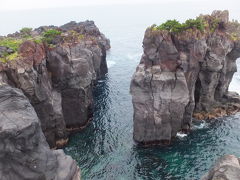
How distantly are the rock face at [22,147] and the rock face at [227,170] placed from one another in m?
17.5

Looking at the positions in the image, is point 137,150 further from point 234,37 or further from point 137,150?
point 234,37

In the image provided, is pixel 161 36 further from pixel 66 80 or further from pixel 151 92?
pixel 66 80

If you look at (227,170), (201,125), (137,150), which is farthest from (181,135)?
(227,170)

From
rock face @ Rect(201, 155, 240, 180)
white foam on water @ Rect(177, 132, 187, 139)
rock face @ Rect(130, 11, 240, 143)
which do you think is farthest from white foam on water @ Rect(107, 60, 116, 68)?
rock face @ Rect(201, 155, 240, 180)

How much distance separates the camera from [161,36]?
166ft

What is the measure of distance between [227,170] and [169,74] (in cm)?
2919

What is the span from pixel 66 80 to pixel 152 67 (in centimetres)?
2045

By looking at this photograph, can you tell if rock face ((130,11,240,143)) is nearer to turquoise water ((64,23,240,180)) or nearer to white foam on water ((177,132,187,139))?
white foam on water ((177,132,187,139))

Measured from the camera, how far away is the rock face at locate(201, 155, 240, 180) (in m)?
24.1

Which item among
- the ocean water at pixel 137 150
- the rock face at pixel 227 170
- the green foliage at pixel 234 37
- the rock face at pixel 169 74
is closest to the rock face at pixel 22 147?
the ocean water at pixel 137 150

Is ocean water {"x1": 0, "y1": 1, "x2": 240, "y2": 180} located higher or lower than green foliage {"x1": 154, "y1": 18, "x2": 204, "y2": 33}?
lower

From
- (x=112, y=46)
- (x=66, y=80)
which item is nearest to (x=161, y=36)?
(x=66, y=80)

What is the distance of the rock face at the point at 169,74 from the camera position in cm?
5125

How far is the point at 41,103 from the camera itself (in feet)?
166
